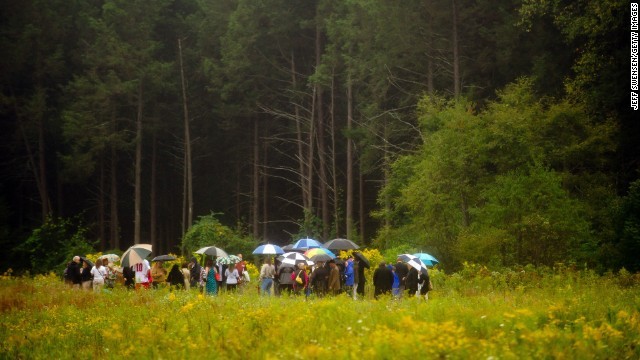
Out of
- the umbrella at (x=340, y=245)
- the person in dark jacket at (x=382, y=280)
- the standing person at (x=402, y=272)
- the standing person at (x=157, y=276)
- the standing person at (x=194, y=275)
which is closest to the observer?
the person in dark jacket at (x=382, y=280)

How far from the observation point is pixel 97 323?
14125mm

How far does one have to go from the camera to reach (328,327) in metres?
11.8

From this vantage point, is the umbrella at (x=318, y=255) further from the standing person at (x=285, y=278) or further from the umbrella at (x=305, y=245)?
the umbrella at (x=305, y=245)

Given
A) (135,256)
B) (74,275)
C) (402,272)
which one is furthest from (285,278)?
(74,275)

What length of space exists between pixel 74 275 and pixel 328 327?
13308 mm

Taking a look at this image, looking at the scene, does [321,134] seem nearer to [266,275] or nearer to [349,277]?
[266,275]

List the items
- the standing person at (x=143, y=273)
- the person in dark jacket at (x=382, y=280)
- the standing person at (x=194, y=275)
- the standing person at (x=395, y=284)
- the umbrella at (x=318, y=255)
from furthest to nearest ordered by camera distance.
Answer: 1. the standing person at (x=143, y=273)
2. the standing person at (x=194, y=275)
3. the umbrella at (x=318, y=255)
4. the standing person at (x=395, y=284)
5. the person in dark jacket at (x=382, y=280)

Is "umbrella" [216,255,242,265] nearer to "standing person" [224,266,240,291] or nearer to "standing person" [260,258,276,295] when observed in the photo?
"standing person" [224,266,240,291]

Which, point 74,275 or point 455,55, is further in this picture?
point 455,55

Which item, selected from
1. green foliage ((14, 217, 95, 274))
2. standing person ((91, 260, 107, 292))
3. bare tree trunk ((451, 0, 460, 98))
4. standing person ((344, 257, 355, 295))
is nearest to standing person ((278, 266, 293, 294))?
standing person ((344, 257, 355, 295))

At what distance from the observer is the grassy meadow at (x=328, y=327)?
368 inches

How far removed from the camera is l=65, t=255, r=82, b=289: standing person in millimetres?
22422

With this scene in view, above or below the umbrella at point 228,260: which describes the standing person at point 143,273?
below

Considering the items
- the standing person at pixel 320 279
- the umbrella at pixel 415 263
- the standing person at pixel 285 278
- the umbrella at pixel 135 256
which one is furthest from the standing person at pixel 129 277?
the umbrella at pixel 415 263
